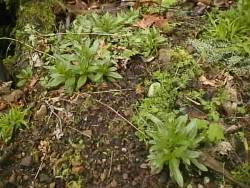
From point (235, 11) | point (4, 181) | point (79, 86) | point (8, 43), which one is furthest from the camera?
point (8, 43)

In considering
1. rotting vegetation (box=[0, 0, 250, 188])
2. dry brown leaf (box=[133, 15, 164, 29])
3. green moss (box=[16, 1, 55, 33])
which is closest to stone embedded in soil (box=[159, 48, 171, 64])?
rotting vegetation (box=[0, 0, 250, 188])

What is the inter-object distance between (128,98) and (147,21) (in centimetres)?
78

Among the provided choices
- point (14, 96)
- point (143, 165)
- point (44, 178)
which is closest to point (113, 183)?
point (143, 165)

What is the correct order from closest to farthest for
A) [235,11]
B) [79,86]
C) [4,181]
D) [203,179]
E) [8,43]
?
[203,179] < [4,181] < [79,86] < [235,11] < [8,43]

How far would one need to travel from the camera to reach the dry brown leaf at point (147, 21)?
330cm

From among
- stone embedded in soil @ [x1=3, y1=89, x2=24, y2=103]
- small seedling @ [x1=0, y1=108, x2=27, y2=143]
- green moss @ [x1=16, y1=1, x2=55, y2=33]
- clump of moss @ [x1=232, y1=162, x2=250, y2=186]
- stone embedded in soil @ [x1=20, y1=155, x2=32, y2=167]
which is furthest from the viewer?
green moss @ [x1=16, y1=1, x2=55, y2=33]

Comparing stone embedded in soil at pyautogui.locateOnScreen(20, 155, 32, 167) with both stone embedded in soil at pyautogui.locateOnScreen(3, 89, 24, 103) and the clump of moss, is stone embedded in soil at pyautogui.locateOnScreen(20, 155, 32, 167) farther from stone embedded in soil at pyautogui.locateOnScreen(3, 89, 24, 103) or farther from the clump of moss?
the clump of moss

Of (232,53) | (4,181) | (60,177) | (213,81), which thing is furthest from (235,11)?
(4,181)

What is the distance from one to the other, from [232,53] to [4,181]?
1.86 m

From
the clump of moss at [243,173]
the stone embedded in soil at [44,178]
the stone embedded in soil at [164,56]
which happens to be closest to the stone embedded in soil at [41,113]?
the stone embedded in soil at [44,178]

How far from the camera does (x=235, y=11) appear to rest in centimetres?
322

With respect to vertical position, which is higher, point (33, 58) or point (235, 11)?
point (235, 11)

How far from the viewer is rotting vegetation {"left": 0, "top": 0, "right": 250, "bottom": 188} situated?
253 cm

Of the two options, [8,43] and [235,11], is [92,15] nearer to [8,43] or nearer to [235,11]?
[8,43]
